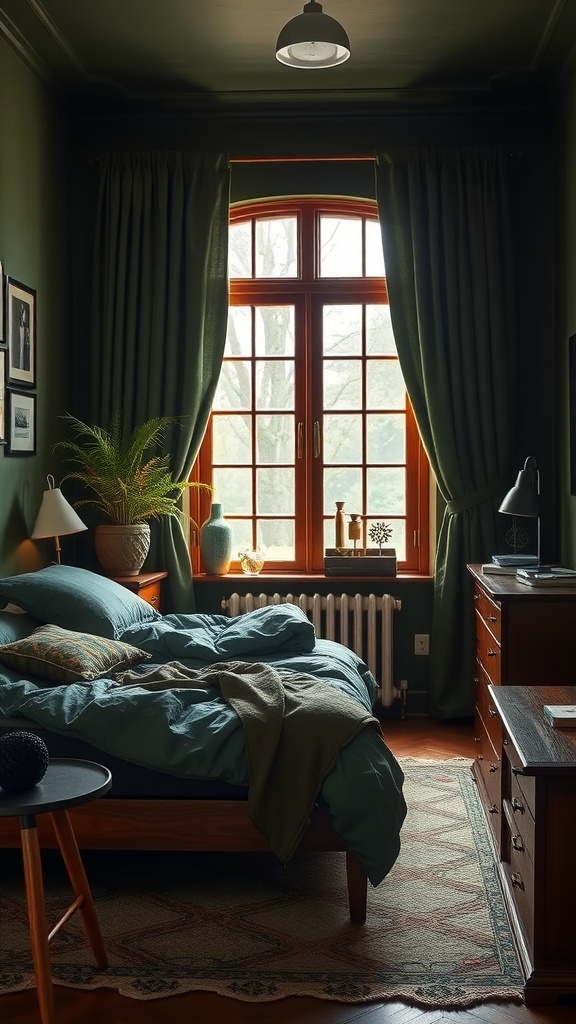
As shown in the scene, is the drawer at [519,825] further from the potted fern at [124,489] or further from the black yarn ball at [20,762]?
the potted fern at [124,489]

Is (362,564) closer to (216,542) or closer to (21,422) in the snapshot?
(216,542)

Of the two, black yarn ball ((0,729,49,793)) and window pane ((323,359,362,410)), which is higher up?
window pane ((323,359,362,410))

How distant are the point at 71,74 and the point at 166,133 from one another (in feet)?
2.12

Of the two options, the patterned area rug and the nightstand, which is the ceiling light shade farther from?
the patterned area rug

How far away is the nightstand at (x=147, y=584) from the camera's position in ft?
16.6

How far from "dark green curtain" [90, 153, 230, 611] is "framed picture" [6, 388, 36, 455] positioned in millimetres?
605

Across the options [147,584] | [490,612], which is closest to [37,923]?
[490,612]

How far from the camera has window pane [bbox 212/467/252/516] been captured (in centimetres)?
594

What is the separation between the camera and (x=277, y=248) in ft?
19.3

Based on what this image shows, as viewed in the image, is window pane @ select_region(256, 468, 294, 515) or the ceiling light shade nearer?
the ceiling light shade

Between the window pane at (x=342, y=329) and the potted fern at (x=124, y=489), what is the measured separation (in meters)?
1.02

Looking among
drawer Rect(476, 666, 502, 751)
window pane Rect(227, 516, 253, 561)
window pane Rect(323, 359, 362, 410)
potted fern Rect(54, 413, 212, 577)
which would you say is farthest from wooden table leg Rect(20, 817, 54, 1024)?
window pane Rect(323, 359, 362, 410)

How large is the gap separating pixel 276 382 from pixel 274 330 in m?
0.29

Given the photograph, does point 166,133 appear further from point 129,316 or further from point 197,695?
point 197,695
